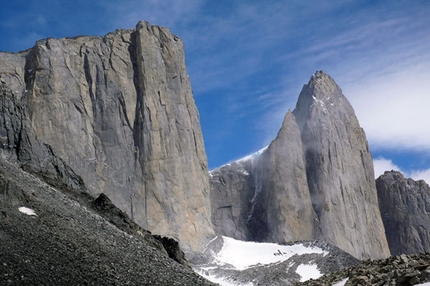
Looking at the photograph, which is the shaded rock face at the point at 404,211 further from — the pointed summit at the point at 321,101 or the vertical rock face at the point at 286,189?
the vertical rock face at the point at 286,189

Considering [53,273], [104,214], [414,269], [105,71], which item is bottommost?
[414,269]

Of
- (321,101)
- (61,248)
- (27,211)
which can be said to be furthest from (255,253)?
(61,248)

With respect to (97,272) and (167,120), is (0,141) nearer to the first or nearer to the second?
(97,272)

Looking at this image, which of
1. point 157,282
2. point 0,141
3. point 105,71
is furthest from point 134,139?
point 157,282

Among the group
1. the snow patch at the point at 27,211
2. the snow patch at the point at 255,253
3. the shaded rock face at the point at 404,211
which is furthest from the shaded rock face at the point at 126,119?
the snow patch at the point at 27,211

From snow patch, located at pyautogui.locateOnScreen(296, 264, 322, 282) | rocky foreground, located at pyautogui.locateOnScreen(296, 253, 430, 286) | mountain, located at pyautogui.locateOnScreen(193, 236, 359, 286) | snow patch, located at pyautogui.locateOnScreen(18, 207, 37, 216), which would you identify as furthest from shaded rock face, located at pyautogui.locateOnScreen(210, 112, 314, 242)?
rocky foreground, located at pyautogui.locateOnScreen(296, 253, 430, 286)
